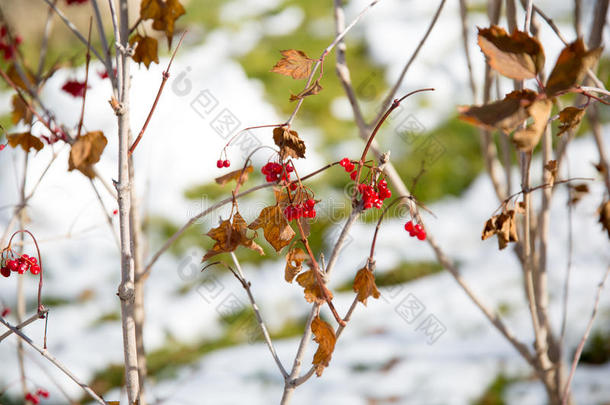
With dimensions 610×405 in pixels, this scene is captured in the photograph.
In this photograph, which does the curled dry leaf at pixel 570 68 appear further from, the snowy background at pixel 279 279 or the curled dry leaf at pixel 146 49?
the snowy background at pixel 279 279

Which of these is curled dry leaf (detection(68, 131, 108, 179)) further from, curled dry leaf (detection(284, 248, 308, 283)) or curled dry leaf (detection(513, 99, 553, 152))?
curled dry leaf (detection(513, 99, 553, 152))

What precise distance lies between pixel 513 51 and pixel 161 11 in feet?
1.70

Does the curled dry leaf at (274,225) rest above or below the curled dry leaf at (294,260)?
above

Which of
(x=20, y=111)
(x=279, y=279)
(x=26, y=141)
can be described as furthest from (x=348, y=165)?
(x=279, y=279)

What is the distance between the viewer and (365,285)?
666 mm

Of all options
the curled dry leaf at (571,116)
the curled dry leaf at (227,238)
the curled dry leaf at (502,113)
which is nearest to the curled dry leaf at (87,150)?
the curled dry leaf at (227,238)

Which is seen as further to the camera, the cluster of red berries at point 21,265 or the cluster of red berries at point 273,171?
the cluster of red berries at point 21,265

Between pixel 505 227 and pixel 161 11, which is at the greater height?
pixel 161 11

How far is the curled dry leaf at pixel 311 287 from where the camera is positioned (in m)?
0.65

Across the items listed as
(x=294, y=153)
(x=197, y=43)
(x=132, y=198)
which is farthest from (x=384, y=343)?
(x=197, y=43)

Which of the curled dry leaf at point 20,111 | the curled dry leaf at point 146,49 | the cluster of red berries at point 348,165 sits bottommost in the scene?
the cluster of red berries at point 348,165

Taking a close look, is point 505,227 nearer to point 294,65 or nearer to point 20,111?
point 294,65

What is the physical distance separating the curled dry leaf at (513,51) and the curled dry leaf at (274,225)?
12.1 inches

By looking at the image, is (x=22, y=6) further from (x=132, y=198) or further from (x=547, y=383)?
(x=547, y=383)
